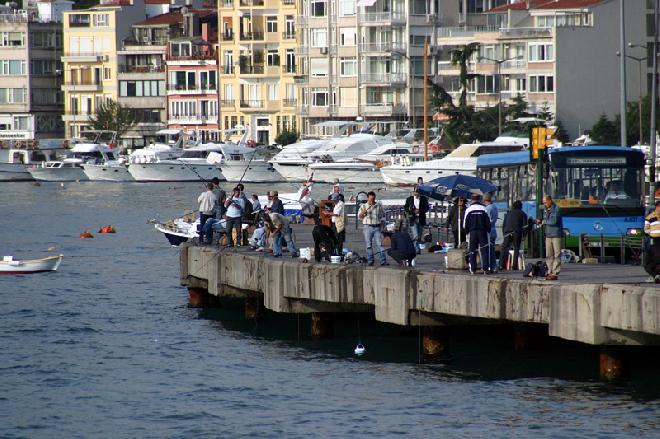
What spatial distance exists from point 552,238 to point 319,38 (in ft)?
321

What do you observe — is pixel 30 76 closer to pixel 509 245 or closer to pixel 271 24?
pixel 271 24

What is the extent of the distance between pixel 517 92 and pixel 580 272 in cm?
7913

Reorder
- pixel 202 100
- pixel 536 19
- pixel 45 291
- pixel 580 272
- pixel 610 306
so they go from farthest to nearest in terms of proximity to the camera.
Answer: pixel 202 100 → pixel 536 19 → pixel 45 291 → pixel 580 272 → pixel 610 306

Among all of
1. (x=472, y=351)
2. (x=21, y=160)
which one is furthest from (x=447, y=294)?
(x=21, y=160)

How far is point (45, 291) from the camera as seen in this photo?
4659 centimetres

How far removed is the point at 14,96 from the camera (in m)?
145

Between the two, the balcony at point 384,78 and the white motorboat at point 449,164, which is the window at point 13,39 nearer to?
the balcony at point 384,78

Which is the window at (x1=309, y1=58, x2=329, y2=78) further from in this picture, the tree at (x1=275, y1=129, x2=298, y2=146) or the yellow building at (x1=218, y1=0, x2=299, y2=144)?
the tree at (x1=275, y1=129, x2=298, y2=146)

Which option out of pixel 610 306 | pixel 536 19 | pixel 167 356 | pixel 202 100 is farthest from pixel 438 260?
pixel 202 100

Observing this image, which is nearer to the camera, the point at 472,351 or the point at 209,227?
the point at 472,351

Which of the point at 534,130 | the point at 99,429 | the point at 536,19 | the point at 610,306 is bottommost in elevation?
the point at 99,429

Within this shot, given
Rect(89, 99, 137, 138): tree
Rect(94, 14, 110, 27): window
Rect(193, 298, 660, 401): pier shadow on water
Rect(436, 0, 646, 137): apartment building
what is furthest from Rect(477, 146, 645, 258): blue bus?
Rect(94, 14, 110, 27): window

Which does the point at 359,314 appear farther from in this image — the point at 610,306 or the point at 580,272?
the point at 610,306

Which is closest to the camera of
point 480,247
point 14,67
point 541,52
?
point 480,247
